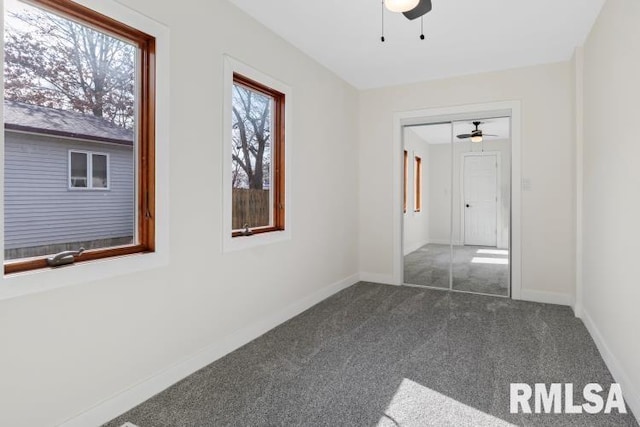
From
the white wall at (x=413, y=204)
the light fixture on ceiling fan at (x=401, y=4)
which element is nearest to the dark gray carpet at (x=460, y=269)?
the white wall at (x=413, y=204)

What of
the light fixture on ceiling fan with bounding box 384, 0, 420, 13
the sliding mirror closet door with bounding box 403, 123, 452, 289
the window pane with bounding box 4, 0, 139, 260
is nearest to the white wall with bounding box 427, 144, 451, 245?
the sliding mirror closet door with bounding box 403, 123, 452, 289

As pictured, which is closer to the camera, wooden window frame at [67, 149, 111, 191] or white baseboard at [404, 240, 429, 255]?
wooden window frame at [67, 149, 111, 191]

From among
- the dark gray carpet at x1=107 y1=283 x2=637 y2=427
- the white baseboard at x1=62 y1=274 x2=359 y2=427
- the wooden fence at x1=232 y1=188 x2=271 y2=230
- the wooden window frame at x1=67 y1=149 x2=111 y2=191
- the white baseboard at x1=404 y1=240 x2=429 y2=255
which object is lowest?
the dark gray carpet at x1=107 y1=283 x2=637 y2=427

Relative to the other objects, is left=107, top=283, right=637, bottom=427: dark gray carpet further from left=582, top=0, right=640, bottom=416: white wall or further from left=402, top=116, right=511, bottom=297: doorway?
left=402, top=116, right=511, bottom=297: doorway

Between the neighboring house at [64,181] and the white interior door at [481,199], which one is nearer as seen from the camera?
the neighboring house at [64,181]

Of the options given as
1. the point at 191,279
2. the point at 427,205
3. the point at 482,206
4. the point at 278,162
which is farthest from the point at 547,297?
the point at 191,279

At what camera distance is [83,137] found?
1.94 m

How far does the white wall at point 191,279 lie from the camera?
168 cm

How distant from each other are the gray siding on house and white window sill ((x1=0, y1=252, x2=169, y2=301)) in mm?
160

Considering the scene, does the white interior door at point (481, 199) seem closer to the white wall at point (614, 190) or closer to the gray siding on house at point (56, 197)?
the white wall at point (614, 190)

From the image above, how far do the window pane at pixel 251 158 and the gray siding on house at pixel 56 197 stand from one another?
91 centimetres

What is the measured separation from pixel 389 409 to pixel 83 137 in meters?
2.19

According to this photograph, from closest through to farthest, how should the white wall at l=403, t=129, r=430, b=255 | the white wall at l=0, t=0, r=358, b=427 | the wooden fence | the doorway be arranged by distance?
the white wall at l=0, t=0, r=358, b=427 < the wooden fence < the doorway < the white wall at l=403, t=129, r=430, b=255

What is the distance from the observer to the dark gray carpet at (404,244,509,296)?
439 cm
